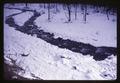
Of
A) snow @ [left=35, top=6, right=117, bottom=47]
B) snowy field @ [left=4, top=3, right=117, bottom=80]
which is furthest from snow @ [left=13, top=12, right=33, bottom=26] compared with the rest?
snow @ [left=35, top=6, right=117, bottom=47]

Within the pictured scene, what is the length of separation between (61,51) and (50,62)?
248mm

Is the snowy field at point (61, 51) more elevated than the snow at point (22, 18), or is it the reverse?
the snow at point (22, 18)

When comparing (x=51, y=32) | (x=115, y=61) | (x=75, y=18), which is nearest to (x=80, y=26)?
(x=75, y=18)

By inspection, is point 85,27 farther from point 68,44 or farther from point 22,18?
point 22,18

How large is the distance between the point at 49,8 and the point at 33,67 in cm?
98

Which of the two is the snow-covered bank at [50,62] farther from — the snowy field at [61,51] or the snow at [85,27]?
the snow at [85,27]

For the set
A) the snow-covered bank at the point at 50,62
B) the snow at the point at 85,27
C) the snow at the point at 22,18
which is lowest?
the snow-covered bank at the point at 50,62

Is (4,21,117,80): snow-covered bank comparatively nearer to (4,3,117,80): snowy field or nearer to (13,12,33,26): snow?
(4,3,117,80): snowy field

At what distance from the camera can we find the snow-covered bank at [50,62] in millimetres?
4660

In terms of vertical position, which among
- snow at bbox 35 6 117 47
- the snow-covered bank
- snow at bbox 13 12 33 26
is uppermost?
snow at bbox 13 12 33 26

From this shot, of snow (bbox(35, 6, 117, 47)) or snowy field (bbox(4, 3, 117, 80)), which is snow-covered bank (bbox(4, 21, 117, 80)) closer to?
snowy field (bbox(4, 3, 117, 80))

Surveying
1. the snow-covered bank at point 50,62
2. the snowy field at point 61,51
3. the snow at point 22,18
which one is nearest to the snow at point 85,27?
the snowy field at point 61,51

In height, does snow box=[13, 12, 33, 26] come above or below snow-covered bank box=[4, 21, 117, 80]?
above

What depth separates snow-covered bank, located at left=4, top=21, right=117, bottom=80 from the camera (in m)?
4.66
